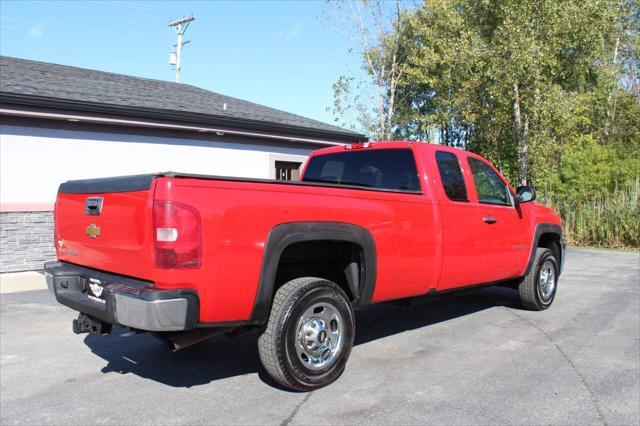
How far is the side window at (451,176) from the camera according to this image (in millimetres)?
5430

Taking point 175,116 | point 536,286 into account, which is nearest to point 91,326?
point 536,286

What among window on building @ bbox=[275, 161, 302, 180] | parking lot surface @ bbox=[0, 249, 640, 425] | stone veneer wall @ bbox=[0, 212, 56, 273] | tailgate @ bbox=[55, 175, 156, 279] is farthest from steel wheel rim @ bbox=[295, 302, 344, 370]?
window on building @ bbox=[275, 161, 302, 180]

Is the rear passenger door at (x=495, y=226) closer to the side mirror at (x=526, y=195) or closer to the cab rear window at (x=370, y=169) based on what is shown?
the side mirror at (x=526, y=195)

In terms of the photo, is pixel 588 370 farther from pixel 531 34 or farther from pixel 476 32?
pixel 476 32

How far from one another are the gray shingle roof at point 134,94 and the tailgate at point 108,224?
6686mm

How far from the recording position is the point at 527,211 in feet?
21.6

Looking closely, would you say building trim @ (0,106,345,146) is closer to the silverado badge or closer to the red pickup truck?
the red pickup truck

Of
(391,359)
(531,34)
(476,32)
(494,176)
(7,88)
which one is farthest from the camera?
(476,32)

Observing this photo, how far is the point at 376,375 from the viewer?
14.6 ft

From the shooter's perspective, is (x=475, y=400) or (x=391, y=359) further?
(x=391, y=359)

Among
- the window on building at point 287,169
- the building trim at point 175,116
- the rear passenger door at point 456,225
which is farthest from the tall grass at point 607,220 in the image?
the rear passenger door at point 456,225

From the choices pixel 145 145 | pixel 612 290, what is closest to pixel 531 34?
pixel 612 290

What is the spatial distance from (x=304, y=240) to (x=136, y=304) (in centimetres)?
125

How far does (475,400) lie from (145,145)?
954cm
